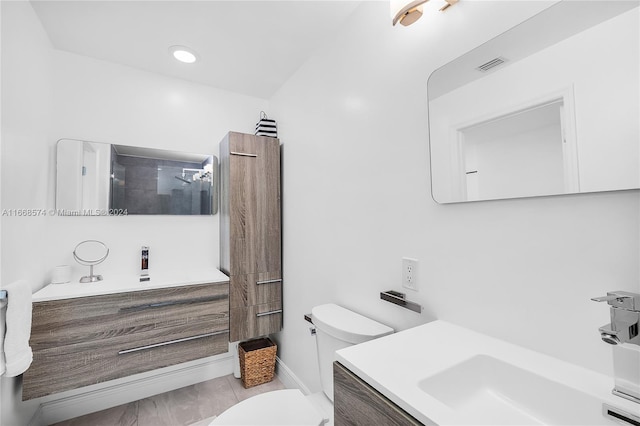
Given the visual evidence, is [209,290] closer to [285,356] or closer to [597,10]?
[285,356]

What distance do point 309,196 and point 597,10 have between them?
5.01 ft

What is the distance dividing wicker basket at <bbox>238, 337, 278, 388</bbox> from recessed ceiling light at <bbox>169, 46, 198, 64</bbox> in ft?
7.07

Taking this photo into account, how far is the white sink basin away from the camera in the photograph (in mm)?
660

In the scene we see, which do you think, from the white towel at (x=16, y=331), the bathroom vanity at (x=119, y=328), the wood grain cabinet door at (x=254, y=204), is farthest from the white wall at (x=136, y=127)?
the white towel at (x=16, y=331)

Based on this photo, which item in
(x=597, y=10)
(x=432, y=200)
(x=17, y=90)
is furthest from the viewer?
(x=17, y=90)

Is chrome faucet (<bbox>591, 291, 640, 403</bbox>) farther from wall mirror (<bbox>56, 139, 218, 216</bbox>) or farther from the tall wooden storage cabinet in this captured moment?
wall mirror (<bbox>56, 139, 218, 216</bbox>)

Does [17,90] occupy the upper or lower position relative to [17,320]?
upper

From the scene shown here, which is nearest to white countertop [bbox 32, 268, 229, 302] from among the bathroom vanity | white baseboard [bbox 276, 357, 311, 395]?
the bathroom vanity

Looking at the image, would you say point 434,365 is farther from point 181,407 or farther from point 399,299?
point 181,407

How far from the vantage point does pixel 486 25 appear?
962mm

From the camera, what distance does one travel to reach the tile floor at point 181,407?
183cm

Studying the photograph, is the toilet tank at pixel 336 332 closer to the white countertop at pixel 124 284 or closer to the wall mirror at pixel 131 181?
the white countertop at pixel 124 284

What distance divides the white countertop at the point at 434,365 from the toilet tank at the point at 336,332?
0.27 meters

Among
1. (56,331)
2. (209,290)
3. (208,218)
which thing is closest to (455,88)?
(209,290)
